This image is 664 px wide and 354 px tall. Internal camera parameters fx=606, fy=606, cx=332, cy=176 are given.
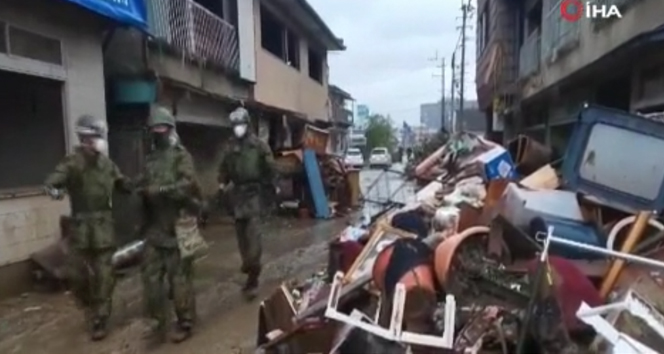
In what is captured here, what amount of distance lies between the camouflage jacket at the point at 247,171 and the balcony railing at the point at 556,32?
6.05m

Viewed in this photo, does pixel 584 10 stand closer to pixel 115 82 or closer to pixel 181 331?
pixel 115 82

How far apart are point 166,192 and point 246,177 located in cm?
122

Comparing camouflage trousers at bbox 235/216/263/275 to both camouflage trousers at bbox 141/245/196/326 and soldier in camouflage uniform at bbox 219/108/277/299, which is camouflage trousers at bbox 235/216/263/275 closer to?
soldier in camouflage uniform at bbox 219/108/277/299

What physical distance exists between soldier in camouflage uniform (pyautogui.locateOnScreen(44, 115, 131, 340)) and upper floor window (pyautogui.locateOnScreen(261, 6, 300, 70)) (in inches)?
433

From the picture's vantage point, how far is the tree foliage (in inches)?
2323

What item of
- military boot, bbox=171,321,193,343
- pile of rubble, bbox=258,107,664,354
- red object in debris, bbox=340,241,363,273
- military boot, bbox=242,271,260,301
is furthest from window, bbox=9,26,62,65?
red object in debris, bbox=340,241,363,273

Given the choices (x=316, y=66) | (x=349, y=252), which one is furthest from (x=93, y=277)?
(x=316, y=66)

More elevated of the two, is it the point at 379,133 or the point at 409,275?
the point at 379,133

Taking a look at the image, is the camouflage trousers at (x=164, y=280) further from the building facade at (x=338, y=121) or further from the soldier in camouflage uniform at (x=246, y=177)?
the building facade at (x=338, y=121)

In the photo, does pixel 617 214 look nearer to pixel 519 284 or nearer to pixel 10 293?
pixel 519 284

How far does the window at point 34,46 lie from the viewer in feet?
19.1

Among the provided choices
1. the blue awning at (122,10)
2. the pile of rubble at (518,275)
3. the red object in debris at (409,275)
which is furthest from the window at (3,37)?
the red object in debris at (409,275)

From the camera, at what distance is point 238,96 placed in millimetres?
12203

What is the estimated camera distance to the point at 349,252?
4.64 m
